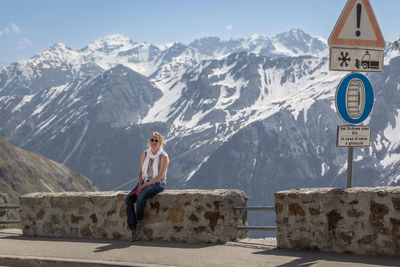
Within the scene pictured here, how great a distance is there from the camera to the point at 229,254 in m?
11.1

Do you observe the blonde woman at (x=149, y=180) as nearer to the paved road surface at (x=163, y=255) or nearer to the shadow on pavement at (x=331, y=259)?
the paved road surface at (x=163, y=255)

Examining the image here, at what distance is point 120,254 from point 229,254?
2217 millimetres

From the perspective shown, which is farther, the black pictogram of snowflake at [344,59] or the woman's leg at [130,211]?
the woman's leg at [130,211]

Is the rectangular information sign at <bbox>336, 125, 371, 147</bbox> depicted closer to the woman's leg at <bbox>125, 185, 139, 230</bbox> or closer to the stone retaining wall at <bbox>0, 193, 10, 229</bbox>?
the woman's leg at <bbox>125, 185, 139, 230</bbox>

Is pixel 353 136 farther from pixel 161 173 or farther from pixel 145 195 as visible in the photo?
pixel 145 195

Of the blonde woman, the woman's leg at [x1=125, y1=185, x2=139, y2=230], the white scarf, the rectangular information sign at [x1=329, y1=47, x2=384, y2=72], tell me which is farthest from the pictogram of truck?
the woman's leg at [x1=125, y1=185, x2=139, y2=230]

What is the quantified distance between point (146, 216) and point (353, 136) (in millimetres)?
5588

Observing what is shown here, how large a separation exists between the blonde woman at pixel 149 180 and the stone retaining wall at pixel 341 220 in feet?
9.83

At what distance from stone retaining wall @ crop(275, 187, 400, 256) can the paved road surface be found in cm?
21

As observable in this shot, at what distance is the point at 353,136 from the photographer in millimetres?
9875

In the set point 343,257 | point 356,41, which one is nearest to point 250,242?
point 343,257

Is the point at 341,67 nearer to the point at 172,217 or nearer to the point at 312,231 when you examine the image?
the point at 312,231

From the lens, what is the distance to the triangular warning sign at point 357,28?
9.90m

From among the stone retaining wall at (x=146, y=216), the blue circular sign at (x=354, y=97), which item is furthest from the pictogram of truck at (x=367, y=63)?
the stone retaining wall at (x=146, y=216)
